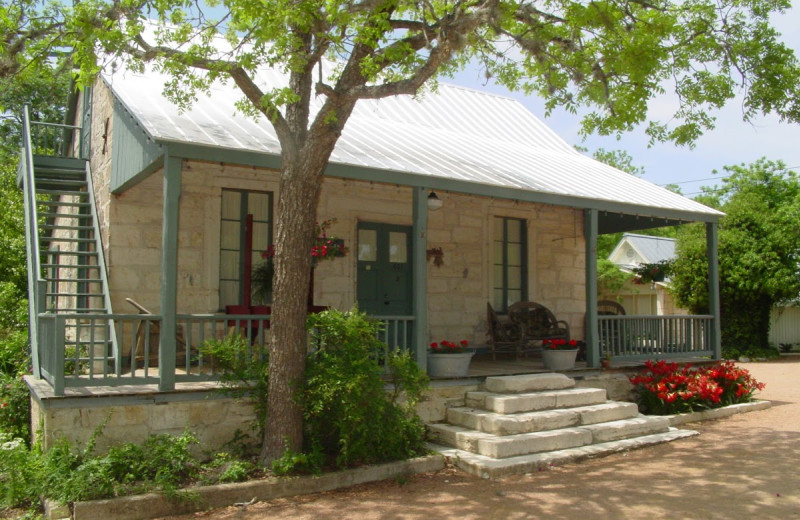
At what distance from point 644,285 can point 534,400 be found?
17819 millimetres

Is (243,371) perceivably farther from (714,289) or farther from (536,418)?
(714,289)

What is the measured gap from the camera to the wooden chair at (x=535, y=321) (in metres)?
9.49

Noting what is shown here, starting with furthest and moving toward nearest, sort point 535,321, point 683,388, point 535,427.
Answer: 1. point 535,321
2. point 683,388
3. point 535,427

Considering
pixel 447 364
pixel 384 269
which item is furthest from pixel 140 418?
pixel 384 269

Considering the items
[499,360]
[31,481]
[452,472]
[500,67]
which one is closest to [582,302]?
[499,360]

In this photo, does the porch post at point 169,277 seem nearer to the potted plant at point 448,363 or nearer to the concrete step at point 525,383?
the potted plant at point 448,363

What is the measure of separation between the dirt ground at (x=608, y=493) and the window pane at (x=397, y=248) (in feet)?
13.7

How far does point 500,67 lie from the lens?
25.7ft

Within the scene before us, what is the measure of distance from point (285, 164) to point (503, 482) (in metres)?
3.18

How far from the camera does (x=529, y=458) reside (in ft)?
20.0

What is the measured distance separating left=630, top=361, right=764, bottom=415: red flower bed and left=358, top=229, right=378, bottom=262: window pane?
3743 millimetres

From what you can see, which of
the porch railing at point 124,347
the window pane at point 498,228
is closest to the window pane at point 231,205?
the porch railing at point 124,347

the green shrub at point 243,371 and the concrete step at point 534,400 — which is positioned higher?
the green shrub at point 243,371

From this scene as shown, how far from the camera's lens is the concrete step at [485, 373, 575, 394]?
716 centimetres
